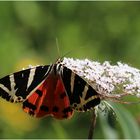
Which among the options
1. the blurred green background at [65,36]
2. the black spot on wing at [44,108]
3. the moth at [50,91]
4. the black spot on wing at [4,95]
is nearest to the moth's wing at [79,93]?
the moth at [50,91]

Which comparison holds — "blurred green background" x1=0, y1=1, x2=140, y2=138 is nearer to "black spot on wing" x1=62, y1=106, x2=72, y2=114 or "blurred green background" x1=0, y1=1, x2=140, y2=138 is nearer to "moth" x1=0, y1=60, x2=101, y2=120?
"moth" x1=0, y1=60, x2=101, y2=120

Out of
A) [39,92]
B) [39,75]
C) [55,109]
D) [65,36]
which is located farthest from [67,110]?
[65,36]

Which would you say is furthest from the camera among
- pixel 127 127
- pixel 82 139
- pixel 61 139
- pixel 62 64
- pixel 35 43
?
pixel 35 43

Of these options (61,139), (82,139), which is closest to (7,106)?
(82,139)

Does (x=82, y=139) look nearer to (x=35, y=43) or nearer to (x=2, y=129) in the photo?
(x=2, y=129)

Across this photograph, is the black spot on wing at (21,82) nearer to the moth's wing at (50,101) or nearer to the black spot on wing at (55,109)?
the moth's wing at (50,101)

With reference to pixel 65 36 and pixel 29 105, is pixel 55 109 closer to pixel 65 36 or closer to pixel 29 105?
pixel 29 105

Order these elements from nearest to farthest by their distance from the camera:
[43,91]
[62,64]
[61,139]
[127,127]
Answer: [43,91], [62,64], [127,127], [61,139]
